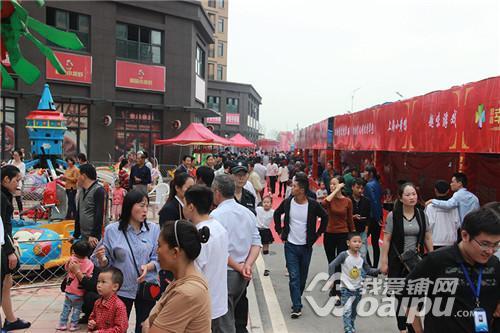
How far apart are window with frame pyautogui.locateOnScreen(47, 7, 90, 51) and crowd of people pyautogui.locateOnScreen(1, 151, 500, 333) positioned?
62.0ft

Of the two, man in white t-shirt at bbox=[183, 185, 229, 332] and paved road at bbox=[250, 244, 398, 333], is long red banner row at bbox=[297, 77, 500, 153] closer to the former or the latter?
paved road at bbox=[250, 244, 398, 333]

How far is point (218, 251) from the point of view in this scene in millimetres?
3264

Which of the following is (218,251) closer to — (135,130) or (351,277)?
(351,277)

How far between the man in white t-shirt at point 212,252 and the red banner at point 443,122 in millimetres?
4573

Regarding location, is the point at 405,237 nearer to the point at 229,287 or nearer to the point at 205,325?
the point at 229,287

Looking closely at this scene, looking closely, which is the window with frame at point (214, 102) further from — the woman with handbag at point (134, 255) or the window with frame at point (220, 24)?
the woman with handbag at point (134, 255)

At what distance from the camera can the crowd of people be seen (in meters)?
2.48

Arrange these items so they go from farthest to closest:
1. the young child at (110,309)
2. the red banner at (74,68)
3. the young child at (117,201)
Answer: the red banner at (74,68) → the young child at (117,201) → the young child at (110,309)

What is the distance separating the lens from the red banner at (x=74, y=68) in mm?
21469

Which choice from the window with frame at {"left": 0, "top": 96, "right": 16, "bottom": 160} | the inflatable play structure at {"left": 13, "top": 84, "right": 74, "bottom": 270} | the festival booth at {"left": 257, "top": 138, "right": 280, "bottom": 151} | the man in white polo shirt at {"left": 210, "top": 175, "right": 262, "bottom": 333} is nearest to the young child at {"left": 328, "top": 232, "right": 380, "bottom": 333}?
the man in white polo shirt at {"left": 210, "top": 175, "right": 262, "bottom": 333}

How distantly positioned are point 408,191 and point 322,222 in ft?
4.20

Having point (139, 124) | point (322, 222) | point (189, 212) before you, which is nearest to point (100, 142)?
point (139, 124)

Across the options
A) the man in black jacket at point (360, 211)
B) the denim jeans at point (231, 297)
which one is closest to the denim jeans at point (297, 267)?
the man in black jacket at point (360, 211)

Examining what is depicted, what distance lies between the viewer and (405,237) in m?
5.08
